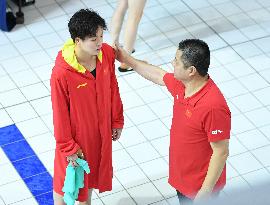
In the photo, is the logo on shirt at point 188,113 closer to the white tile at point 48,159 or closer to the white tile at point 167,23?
the white tile at point 48,159

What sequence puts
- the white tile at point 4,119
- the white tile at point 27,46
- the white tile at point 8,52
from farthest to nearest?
the white tile at point 27,46 < the white tile at point 8,52 < the white tile at point 4,119

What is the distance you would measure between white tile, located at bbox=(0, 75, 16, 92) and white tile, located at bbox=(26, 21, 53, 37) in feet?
3.00

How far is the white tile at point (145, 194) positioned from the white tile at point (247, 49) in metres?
2.45

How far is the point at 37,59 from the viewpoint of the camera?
235 inches

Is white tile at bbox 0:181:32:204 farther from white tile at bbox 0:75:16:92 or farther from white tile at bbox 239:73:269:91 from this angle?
white tile at bbox 239:73:269:91

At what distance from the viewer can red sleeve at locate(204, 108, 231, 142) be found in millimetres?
2711

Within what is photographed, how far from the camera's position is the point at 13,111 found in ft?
17.2

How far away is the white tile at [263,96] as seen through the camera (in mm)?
5445

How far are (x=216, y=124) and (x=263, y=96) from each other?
295 cm

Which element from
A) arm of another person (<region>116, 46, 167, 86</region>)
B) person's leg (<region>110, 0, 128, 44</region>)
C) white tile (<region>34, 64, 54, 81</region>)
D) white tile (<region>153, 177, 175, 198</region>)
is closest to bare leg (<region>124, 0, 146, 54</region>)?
person's leg (<region>110, 0, 128, 44</region>)

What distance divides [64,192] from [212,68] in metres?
3.03

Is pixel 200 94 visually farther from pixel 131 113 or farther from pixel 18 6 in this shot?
pixel 18 6

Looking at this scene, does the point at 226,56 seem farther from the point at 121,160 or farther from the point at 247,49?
the point at 121,160

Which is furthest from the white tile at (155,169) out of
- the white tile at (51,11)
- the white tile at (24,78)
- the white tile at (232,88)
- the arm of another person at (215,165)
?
the white tile at (51,11)
